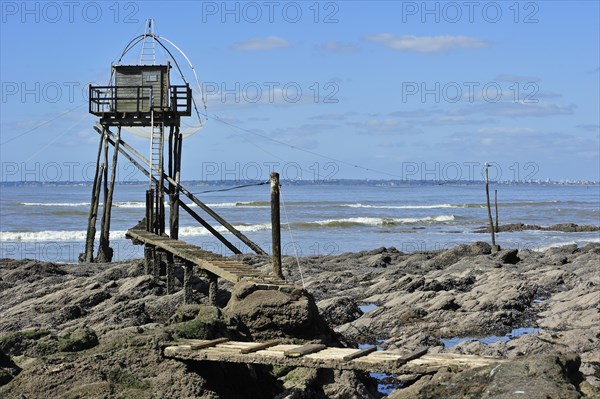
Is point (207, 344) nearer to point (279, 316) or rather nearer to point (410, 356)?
point (279, 316)

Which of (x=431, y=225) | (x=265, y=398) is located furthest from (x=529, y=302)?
(x=431, y=225)

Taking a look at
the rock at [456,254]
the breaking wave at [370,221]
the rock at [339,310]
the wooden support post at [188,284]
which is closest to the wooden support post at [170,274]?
the wooden support post at [188,284]

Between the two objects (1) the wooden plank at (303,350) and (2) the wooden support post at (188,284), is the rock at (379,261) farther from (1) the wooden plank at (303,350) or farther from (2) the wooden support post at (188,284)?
(1) the wooden plank at (303,350)

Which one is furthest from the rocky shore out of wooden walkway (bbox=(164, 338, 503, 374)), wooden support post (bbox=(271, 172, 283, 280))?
wooden support post (bbox=(271, 172, 283, 280))

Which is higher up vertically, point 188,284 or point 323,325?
point 323,325

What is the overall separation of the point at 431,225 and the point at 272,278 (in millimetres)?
48695

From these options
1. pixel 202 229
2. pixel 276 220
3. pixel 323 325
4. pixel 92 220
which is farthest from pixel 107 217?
pixel 202 229

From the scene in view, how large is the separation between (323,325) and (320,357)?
2416 mm

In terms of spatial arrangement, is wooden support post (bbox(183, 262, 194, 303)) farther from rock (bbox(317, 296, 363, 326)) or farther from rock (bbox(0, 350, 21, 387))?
rock (bbox(0, 350, 21, 387))

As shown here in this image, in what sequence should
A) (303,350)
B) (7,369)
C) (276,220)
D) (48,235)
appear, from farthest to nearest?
(48,235) < (276,220) < (303,350) < (7,369)

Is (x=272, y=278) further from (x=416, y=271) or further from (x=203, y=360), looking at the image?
(x=416, y=271)

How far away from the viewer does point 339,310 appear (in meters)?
18.9

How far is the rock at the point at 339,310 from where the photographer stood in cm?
1856

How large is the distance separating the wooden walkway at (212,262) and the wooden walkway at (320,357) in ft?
10.6
